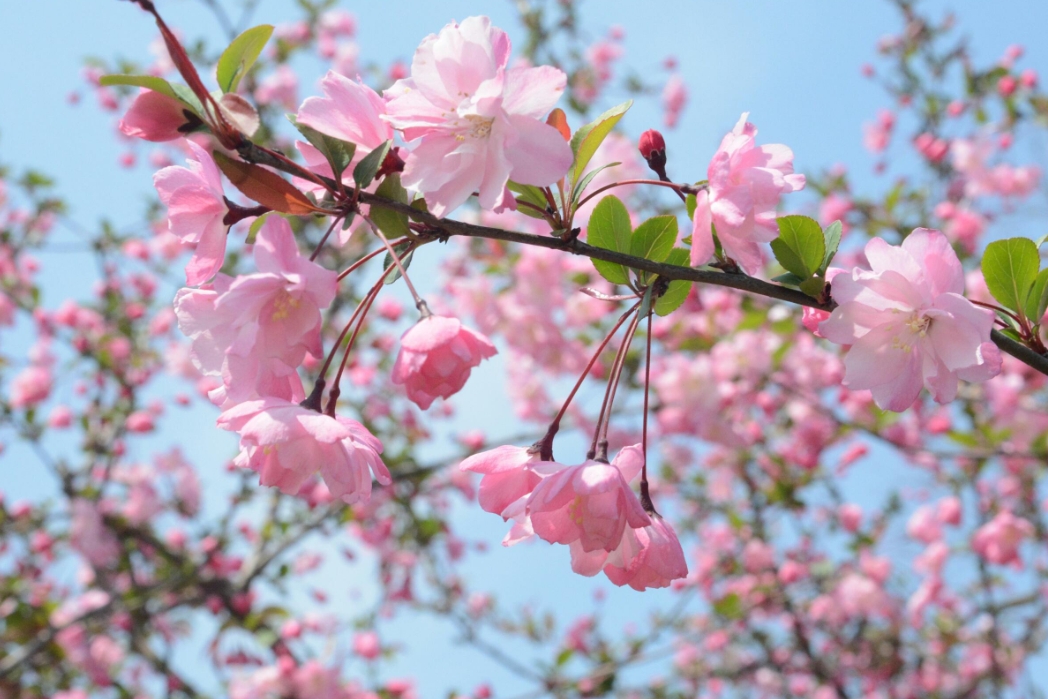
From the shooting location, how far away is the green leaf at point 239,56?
3.18ft

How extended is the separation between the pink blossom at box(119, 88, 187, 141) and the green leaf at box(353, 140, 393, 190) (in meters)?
0.20

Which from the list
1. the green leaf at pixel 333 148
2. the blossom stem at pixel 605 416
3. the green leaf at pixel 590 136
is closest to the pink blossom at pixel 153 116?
the green leaf at pixel 333 148

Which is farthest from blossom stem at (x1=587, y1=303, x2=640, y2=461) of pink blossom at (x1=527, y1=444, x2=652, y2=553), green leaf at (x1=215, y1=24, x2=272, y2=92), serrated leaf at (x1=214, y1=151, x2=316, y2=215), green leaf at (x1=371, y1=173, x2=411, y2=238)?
green leaf at (x1=215, y1=24, x2=272, y2=92)

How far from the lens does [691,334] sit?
4.07 m

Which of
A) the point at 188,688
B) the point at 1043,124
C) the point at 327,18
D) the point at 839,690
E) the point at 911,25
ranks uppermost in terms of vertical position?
the point at 327,18

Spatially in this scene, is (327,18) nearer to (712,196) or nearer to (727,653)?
(727,653)

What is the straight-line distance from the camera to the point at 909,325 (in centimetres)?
107

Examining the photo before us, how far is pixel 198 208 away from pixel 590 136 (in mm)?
496

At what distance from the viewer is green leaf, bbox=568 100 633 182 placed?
1.02 m

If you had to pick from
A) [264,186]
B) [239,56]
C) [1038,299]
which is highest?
[239,56]

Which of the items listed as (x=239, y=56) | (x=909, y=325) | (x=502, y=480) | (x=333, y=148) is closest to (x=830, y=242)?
(x=909, y=325)

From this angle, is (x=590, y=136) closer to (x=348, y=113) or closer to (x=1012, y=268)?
(x=348, y=113)

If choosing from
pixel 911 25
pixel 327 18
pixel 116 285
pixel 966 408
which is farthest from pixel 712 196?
pixel 327 18

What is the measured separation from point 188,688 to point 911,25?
5.93 meters
